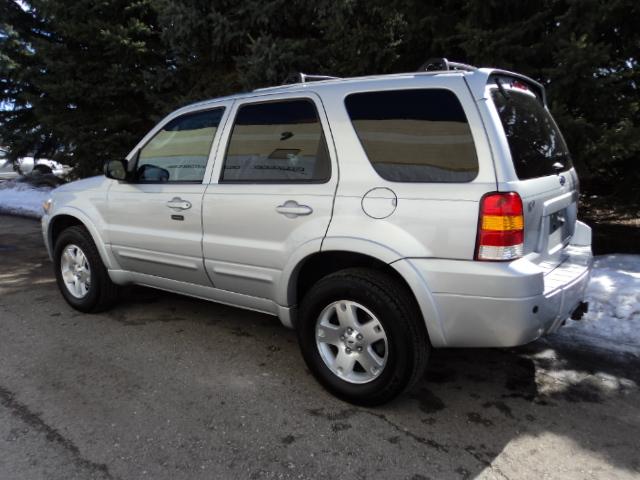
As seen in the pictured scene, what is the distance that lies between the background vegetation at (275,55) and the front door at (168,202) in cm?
289

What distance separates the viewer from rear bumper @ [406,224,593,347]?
2.57m

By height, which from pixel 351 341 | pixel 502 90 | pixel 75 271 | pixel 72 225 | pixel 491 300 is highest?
pixel 502 90

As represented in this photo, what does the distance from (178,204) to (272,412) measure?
165 centimetres

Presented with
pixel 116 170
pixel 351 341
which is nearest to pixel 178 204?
pixel 116 170

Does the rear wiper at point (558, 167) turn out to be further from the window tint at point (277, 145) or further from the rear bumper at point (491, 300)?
the window tint at point (277, 145)

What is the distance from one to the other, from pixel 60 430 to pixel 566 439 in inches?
105

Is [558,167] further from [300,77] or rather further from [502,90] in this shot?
[300,77]

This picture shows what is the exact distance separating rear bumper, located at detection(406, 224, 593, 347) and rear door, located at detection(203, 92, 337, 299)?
763 mm

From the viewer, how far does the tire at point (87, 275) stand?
445cm

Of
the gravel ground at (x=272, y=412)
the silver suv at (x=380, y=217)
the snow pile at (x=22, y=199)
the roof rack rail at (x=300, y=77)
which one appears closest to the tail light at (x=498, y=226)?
the silver suv at (x=380, y=217)

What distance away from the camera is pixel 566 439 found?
9.02ft

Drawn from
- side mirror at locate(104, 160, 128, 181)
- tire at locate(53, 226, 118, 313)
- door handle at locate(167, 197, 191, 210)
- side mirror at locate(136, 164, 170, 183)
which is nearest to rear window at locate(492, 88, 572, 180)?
door handle at locate(167, 197, 191, 210)

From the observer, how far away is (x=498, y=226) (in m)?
2.55

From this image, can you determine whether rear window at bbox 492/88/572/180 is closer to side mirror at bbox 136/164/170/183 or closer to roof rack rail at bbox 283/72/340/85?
roof rack rail at bbox 283/72/340/85
